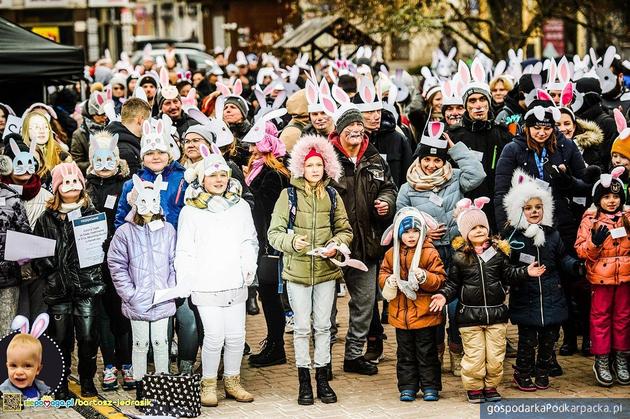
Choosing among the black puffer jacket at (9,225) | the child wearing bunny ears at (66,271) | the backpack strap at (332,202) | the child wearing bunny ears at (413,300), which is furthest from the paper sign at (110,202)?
the child wearing bunny ears at (413,300)

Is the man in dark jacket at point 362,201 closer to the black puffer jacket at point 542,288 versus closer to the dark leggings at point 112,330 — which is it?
the black puffer jacket at point 542,288

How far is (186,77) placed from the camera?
58.6 ft

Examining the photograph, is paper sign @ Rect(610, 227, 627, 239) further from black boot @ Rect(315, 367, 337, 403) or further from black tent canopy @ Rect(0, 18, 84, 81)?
black tent canopy @ Rect(0, 18, 84, 81)

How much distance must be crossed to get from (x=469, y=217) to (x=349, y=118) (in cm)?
136

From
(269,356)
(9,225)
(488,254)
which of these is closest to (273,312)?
(269,356)

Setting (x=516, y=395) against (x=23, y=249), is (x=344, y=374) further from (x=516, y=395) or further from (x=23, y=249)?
(x=23, y=249)

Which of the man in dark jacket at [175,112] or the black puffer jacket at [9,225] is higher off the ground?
the man in dark jacket at [175,112]

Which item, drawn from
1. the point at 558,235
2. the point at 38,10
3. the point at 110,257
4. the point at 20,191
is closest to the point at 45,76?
the point at 20,191

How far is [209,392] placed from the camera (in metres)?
8.51

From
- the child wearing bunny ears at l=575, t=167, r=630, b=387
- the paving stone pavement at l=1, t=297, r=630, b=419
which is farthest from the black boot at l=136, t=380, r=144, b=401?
the child wearing bunny ears at l=575, t=167, r=630, b=387

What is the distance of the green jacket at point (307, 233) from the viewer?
8.52 m

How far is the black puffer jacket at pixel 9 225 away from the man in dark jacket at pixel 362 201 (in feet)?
8.14

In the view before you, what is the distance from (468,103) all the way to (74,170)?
12.1 feet

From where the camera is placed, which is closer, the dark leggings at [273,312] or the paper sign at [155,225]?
the paper sign at [155,225]
